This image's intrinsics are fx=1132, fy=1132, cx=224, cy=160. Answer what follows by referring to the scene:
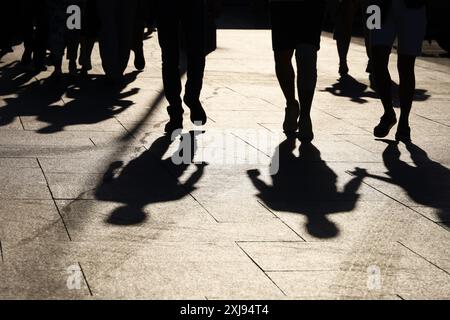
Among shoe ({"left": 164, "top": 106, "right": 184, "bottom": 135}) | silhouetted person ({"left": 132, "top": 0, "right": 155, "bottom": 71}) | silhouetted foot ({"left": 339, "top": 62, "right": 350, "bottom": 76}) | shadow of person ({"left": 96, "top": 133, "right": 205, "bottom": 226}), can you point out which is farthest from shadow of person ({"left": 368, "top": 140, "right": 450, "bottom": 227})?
silhouetted person ({"left": 132, "top": 0, "right": 155, "bottom": 71})

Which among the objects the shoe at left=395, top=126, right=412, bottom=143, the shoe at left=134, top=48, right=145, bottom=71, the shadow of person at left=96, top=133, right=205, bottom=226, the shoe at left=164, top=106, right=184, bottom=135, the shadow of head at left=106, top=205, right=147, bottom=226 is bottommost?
the shoe at left=134, top=48, right=145, bottom=71

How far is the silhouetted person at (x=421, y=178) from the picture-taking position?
6.51 metres

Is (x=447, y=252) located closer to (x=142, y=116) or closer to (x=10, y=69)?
(x=142, y=116)

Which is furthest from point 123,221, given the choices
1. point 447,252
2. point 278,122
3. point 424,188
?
point 278,122

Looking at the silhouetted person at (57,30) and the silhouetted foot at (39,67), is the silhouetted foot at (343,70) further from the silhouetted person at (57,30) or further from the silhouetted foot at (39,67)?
the silhouetted foot at (39,67)

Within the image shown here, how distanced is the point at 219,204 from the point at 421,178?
1604mm

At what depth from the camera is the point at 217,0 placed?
1565cm

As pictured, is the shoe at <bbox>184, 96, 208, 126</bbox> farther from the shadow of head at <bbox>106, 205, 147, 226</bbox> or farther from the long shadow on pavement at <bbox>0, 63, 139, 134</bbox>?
the shadow of head at <bbox>106, 205, 147, 226</bbox>

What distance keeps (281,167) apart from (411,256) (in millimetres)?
2276

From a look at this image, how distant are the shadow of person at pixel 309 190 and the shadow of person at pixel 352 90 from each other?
11.2 feet

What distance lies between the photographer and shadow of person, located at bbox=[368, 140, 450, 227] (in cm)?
648

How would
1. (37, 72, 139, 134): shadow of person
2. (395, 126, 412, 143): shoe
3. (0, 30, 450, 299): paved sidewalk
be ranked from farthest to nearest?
1. (37, 72, 139, 134): shadow of person
2. (395, 126, 412, 143): shoe
3. (0, 30, 450, 299): paved sidewalk

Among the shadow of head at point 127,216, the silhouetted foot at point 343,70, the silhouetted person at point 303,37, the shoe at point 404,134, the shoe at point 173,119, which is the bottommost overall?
the silhouetted foot at point 343,70

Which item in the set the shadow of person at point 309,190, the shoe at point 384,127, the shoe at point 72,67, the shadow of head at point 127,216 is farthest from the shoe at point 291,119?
the shoe at point 72,67
